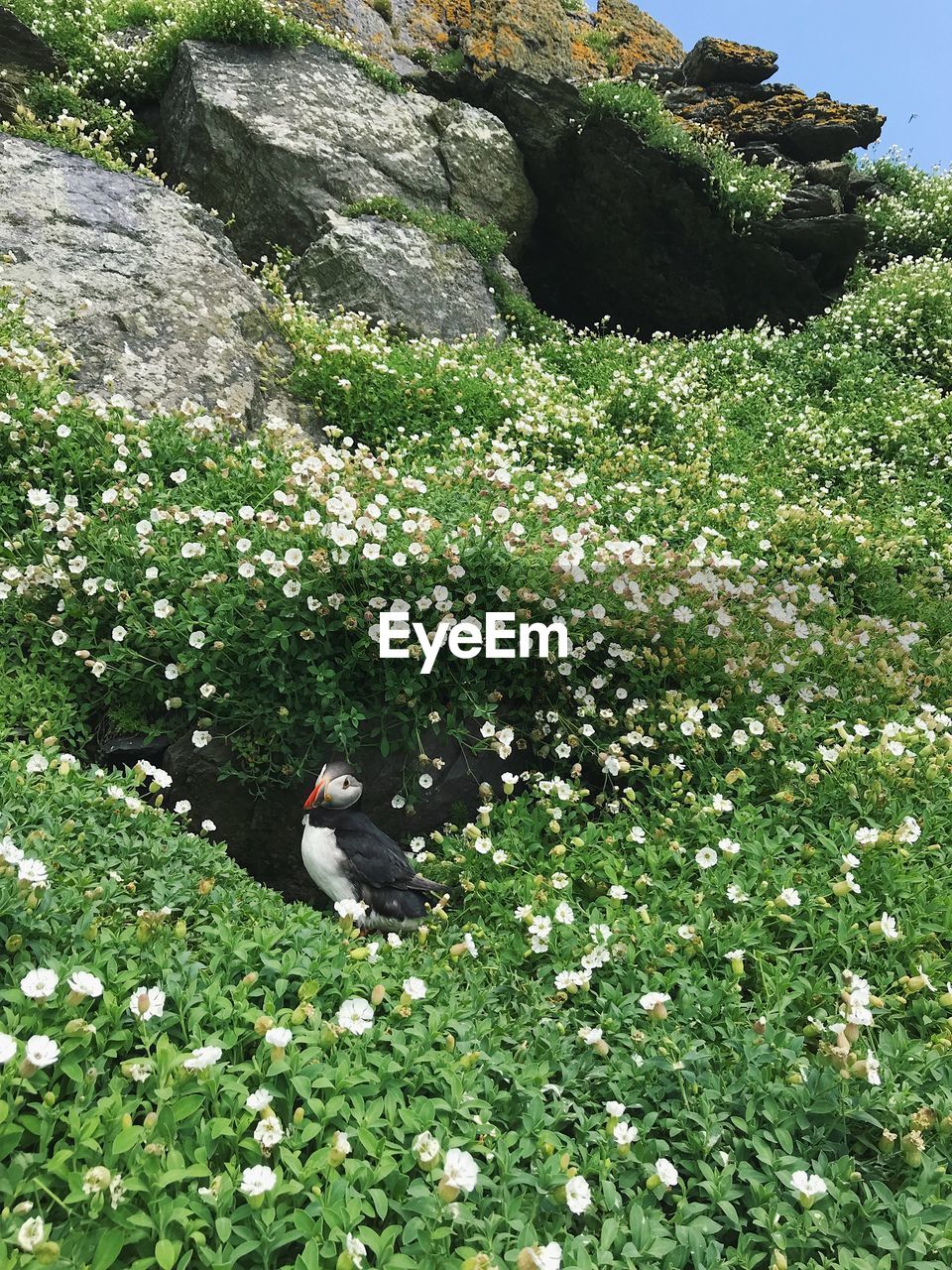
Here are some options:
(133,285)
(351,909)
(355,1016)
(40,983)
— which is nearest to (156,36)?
(133,285)

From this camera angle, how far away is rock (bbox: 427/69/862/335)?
10.6m

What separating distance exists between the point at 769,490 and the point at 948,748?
3470 mm

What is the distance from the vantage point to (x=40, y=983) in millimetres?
2078

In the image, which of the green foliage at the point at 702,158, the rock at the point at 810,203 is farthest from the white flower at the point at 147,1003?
the rock at the point at 810,203

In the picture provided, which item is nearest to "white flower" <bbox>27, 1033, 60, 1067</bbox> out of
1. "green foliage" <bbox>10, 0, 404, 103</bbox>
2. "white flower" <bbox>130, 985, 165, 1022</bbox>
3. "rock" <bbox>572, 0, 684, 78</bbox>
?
"white flower" <bbox>130, 985, 165, 1022</bbox>

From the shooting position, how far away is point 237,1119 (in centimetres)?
203

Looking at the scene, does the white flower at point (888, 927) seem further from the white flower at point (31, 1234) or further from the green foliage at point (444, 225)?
the green foliage at point (444, 225)

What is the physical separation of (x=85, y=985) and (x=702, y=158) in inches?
468

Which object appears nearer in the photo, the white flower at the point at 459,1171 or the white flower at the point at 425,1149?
the white flower at the point at 459,1171

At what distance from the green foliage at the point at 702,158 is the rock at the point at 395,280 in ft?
10.6

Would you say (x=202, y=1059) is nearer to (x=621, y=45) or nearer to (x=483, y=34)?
(x=483, y=34)

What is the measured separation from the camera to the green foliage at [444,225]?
9.74m

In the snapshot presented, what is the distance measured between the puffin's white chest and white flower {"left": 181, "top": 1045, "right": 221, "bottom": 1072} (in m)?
1.27

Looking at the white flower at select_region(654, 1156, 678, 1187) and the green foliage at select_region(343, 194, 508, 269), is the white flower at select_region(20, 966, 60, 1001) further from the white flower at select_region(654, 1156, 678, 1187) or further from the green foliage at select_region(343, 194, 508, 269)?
the green foliage at select_region(343, 194, 508, 269)
